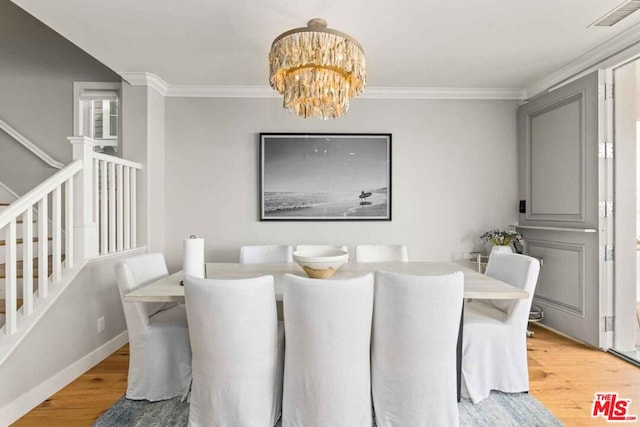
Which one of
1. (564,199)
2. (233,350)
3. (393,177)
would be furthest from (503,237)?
(233,350)

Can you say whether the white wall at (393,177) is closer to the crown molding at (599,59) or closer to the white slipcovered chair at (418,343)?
the crown molding at (599,59)

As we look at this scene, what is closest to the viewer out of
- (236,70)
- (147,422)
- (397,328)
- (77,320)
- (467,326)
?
(397,328)

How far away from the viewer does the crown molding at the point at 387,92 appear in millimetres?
3510

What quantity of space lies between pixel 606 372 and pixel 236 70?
151 inches

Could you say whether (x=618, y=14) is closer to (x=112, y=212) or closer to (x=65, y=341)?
(x=112, y=212)

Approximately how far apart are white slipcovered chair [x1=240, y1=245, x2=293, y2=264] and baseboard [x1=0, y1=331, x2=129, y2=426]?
128 cm

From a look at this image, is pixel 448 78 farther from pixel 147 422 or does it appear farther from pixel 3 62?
→ pixel 3 62

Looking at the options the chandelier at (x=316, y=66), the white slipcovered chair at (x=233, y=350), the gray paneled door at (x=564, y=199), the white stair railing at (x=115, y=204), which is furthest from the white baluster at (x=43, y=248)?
the gray paneled door at (x=564, y=199)

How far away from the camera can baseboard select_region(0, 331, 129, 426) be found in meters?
1.88

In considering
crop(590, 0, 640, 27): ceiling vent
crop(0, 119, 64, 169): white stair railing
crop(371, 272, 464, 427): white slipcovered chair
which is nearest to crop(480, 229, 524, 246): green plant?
crop(590, 0, 640, 27): ceiling vent

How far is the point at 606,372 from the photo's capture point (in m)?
2.41

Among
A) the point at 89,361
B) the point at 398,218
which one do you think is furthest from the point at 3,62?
the point at 398,218

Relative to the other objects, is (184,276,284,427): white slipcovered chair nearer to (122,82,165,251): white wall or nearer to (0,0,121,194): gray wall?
(122,82,165,251): white wall

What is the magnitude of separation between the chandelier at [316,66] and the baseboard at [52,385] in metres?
2.32
